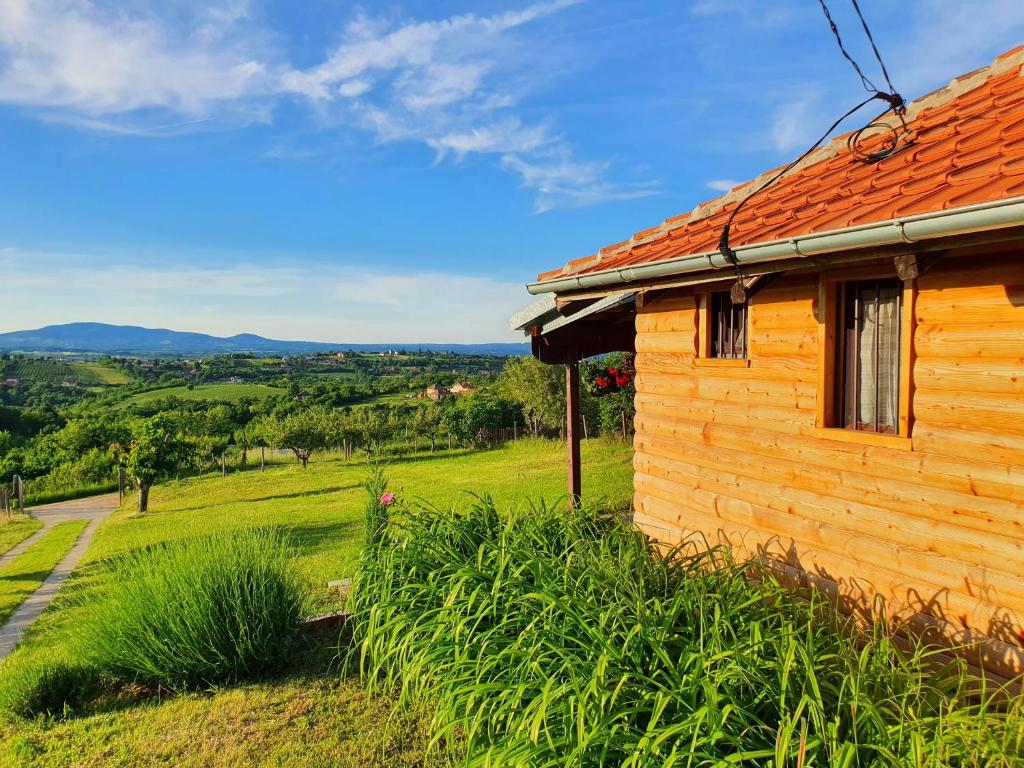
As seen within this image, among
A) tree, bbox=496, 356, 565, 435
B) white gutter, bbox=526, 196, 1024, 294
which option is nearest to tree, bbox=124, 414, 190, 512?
tree, bbox=496, 356, 565, 435

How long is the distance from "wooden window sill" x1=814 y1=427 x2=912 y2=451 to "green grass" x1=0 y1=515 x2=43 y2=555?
17128mm

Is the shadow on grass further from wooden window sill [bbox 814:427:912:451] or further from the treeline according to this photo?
wooden window sill [bbox 814:427:912:451]

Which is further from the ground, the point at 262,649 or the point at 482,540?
the point at 482,540

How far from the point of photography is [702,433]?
5.27 meters

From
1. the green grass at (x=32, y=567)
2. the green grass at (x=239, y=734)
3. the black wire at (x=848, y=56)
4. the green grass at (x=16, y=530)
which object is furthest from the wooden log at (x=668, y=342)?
the green grass at (x=16, y=530)

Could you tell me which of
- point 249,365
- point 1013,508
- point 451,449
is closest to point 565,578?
point 1013,508

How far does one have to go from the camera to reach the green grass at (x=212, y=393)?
63.8 meters

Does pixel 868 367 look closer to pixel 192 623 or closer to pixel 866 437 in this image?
pixel 866 437

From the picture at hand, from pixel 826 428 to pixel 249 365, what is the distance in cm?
10815

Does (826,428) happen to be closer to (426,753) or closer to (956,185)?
(956,185)

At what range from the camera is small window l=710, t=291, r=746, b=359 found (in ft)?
16.5

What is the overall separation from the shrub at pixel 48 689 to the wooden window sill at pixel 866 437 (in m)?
5.88

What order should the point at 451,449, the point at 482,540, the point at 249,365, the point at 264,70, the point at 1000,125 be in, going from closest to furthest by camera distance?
the point at 1000,125 < the point at 482,540 < the point at 264,70 < the point at 451,449 < the point at 249,365

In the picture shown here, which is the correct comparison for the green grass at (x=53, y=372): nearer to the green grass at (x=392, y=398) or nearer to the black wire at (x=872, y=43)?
the green grass at (x=392, y=398)
